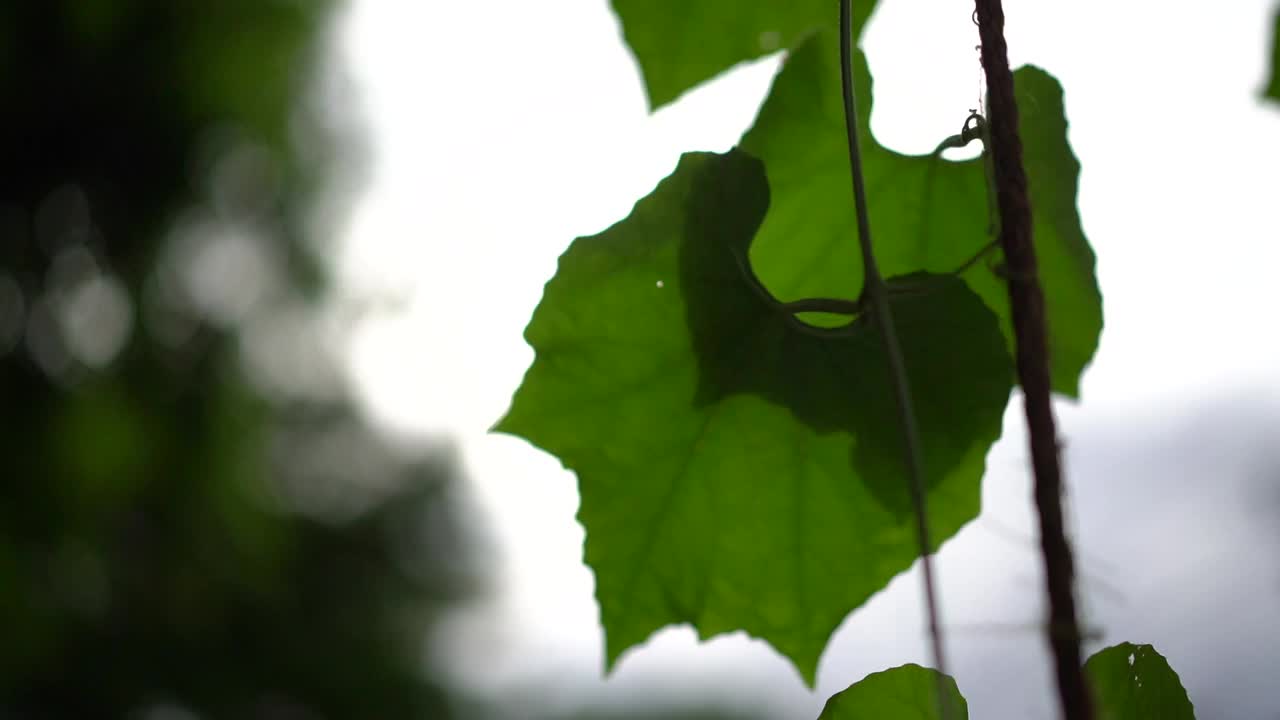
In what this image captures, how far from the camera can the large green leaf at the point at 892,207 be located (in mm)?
246

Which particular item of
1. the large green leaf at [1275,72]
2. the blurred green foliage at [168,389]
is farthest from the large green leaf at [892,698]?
the blurred green foliage at [168,389]

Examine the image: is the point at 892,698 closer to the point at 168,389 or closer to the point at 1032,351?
the point at 1032,351

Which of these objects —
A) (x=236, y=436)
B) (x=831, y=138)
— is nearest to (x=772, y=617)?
(x=831, y=138)

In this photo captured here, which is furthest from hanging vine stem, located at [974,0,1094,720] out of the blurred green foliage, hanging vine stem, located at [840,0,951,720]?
the blurred green foliage

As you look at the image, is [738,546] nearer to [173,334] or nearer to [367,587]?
[173,334]

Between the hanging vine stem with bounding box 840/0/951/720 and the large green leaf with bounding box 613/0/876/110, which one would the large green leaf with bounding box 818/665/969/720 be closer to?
the hanging vine stem with bounding box 840/0/951/720

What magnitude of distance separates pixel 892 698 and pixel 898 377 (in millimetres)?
81

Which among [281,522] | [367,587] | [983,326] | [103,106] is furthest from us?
[367,587]

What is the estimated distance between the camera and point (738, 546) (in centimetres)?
24

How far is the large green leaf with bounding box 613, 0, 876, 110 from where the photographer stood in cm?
26

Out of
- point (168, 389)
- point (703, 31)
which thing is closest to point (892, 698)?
point (703, 31)

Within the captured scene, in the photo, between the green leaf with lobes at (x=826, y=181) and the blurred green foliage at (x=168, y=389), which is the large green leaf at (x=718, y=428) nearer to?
the green leaf with lobes at (x=826, y=181)

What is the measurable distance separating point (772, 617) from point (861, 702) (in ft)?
0.10

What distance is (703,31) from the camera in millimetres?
266
